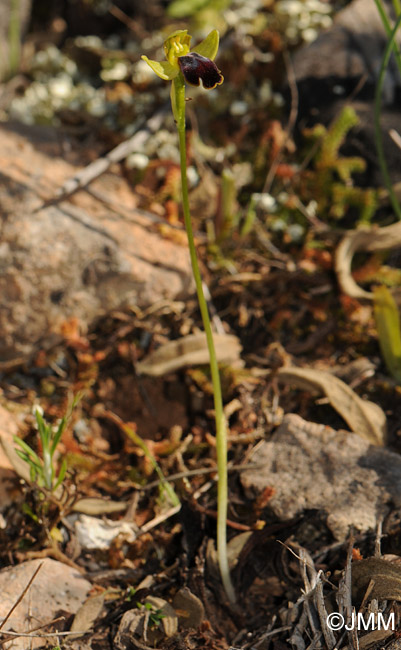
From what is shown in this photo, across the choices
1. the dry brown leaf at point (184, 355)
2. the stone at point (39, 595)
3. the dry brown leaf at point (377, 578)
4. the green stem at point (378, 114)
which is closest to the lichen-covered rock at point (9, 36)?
the dry brown leaf at point (184, 355)

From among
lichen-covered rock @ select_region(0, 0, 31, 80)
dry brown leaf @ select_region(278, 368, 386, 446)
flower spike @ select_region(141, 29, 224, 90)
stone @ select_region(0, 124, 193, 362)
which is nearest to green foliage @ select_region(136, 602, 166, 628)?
dry brown leaf @ select_region(278, 368, 386, 446)

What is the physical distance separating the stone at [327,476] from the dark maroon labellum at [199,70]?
1760mm

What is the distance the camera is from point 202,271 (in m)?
3.82

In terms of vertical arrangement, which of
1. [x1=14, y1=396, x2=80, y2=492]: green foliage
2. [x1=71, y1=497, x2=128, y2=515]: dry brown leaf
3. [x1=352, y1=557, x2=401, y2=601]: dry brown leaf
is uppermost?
[x1=14, y1=396, x2=80, y2=492]: green foliage

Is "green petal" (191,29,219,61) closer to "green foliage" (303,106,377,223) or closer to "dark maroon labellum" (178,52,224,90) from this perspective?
"dark maroon labellum" (178,52,224,90)

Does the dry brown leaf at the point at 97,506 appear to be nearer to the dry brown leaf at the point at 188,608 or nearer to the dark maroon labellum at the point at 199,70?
the dry brown leaf at the point at 188,608

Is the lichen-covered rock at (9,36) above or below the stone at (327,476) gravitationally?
above

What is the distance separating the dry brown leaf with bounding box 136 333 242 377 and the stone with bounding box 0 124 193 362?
0.42 meters

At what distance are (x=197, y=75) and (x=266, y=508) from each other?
6.29 ft

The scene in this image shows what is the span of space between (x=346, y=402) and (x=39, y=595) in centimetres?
172

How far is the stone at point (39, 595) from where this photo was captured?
7.75ft

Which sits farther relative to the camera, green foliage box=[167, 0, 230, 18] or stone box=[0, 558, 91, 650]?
green foliage box=[167, 0, 230, 18]

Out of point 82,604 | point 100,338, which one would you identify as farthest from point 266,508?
point 100,338

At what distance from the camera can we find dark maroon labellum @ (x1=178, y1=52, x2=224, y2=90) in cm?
190
